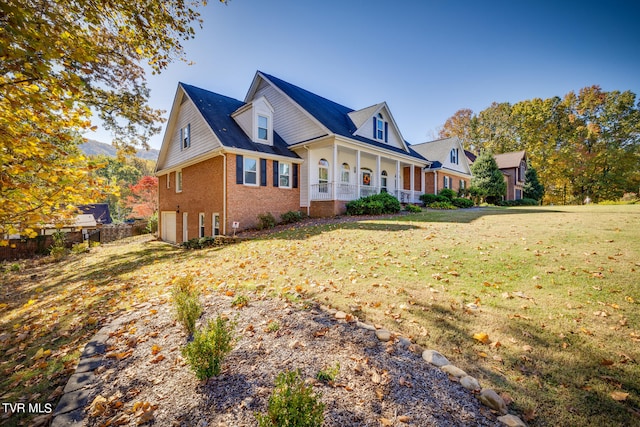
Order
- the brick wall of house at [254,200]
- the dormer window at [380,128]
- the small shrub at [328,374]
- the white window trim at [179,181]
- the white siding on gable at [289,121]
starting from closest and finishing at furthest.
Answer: the small shrub at [328,374]
the brick wall of house at [254,200]
the white siding on gable at [289,121]
the white window trim at [179,181]
the dormer window at [380,128]

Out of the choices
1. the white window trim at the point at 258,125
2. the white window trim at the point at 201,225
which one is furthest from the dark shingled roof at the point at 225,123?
the white window trim at the point at 201,225

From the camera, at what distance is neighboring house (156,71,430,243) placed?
1354 cm

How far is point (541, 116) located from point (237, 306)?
162 feet

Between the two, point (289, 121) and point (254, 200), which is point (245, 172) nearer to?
Result: point (254, 200)

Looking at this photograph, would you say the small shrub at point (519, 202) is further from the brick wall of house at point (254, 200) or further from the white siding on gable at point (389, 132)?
the brick wall of house at point (254, 200)

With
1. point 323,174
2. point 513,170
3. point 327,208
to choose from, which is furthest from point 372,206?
point 513,170

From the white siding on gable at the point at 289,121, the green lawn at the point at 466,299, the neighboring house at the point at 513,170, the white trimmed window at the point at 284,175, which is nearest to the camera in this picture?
the green lawn at the point at 466,299

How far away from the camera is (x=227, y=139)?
1326 centimetres

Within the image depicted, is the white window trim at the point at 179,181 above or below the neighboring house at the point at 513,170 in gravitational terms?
below

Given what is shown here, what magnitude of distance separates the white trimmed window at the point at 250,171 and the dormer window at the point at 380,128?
919cm

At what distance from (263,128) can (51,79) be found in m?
12.1

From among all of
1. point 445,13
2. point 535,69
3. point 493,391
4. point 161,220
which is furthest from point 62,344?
point 535,69

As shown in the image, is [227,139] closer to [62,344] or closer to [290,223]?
[290,223]

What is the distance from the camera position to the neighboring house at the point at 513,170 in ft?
120
